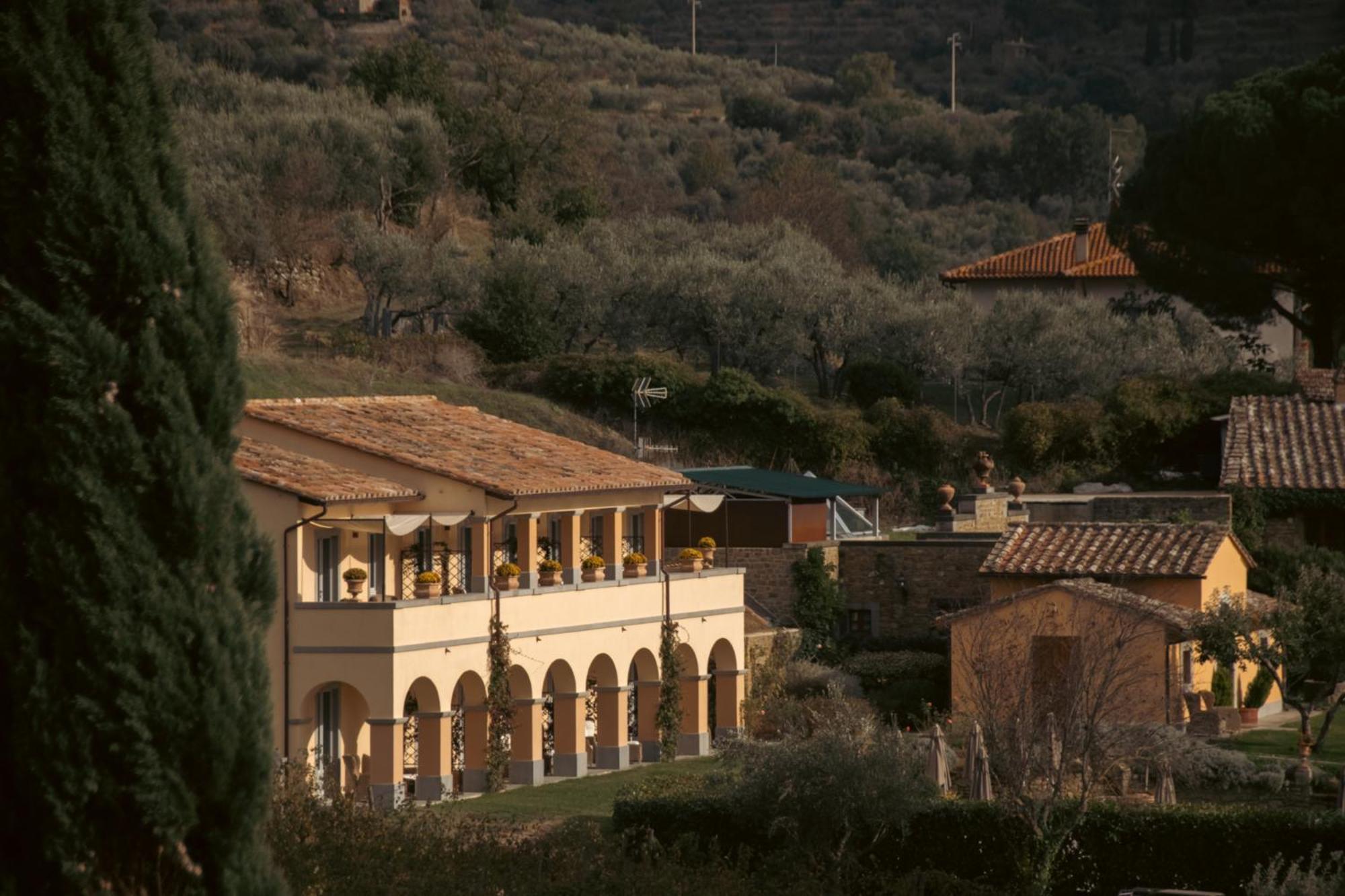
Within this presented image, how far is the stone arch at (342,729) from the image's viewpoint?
33.2m

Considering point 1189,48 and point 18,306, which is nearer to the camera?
point 18,306

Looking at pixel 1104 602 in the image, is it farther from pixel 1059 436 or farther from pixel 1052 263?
pixel 1052 263

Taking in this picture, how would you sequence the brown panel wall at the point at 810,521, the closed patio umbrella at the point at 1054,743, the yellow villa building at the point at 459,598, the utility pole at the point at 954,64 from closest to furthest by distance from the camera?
the closed patio umbrella at the point at 1054,743, the yellow villa building at the point at 459,598, the brown panel wall at the point at 810,521, the utility pole at the point at 954,64

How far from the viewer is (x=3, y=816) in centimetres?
1193

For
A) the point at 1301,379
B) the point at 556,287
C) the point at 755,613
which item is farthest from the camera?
the point at 556,287

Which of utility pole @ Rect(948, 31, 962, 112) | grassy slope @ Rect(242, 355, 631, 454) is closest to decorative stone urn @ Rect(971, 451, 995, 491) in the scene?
grassy slope @ Rect(242, 355, 631, 454)

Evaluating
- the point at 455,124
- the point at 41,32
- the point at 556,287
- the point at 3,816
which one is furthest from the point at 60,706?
the point at 455,124

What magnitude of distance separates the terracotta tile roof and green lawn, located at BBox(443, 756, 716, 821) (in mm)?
4455

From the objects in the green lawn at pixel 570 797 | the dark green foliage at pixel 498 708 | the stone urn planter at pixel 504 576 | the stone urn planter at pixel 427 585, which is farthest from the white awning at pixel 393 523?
the green lawn at pixel 570 797

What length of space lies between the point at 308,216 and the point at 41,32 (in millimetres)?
52238

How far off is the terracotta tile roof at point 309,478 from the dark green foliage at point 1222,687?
1183cm

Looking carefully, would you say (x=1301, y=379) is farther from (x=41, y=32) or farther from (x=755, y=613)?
(x=41, y=32)

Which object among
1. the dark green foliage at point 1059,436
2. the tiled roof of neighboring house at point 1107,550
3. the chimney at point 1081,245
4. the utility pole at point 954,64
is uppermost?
the utility pole at point 954,64

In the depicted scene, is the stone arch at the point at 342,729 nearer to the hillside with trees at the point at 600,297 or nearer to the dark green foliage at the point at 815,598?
the dark green foliage at the point at 815,598
